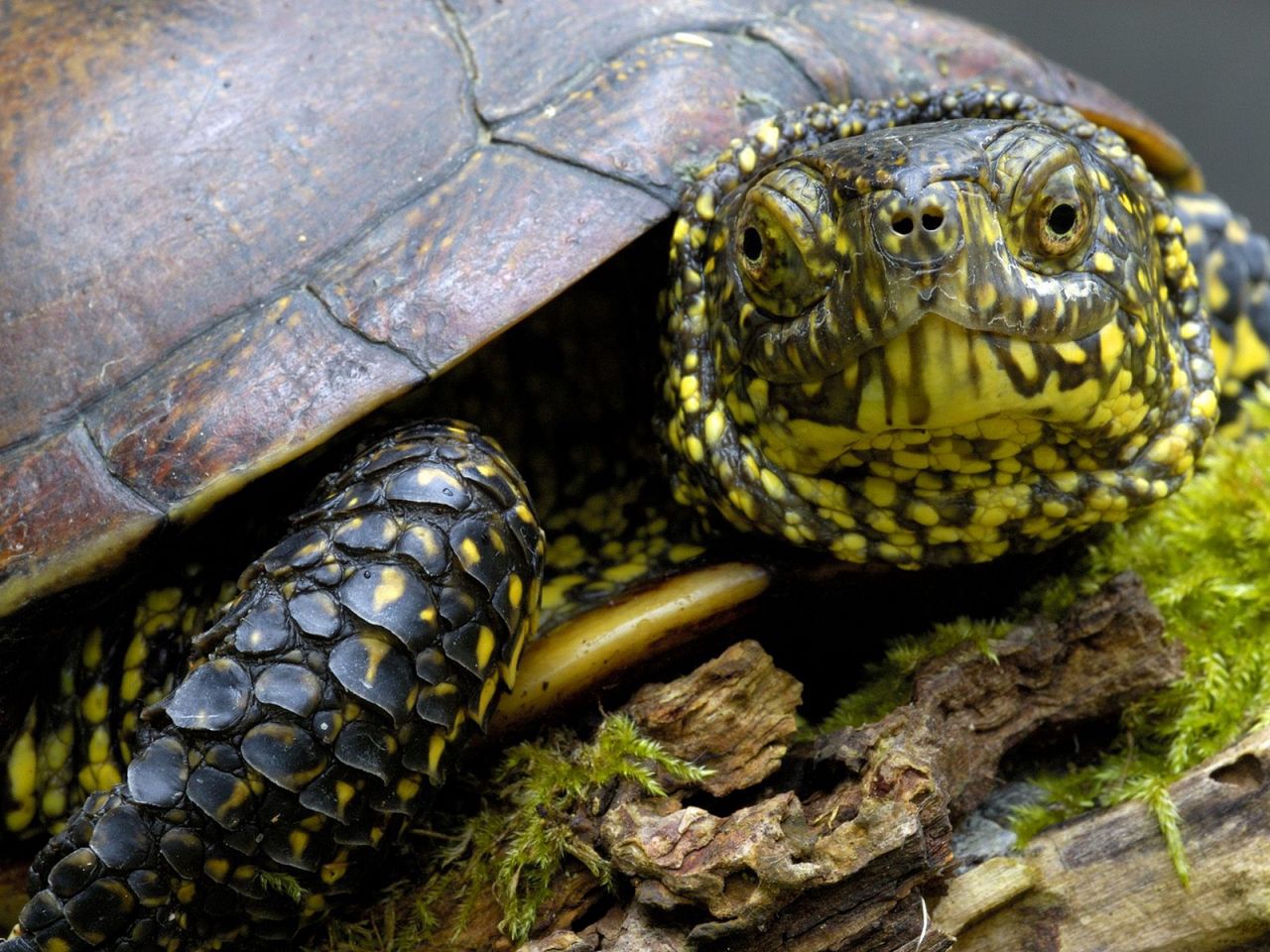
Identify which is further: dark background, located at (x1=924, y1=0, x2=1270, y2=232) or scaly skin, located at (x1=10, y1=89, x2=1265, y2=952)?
dark background, located at (x1=924, y1=0, x2=1270, y2=232)

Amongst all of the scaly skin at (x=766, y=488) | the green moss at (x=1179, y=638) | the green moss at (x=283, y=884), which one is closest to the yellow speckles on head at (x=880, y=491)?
the scaly skin at (x=766, y=488)

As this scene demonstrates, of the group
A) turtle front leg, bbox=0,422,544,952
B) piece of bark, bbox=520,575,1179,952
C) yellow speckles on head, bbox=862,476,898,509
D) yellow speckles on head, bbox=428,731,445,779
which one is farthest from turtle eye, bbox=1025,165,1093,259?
yellow speckles on head, bbox=428,731,445,779

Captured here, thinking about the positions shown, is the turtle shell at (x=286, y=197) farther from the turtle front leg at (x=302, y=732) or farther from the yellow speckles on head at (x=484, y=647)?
the yellow speckles on head at (x=484, y=647)

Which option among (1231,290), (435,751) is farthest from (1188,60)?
(435,751)

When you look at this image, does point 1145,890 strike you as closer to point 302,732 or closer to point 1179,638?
point 1179,638

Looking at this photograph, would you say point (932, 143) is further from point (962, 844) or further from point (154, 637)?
point (154, 637)

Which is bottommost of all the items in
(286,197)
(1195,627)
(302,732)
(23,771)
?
(23,771)

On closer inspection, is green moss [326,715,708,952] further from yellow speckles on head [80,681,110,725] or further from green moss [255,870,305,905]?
yellow speckles on head [80,681,110,725]
